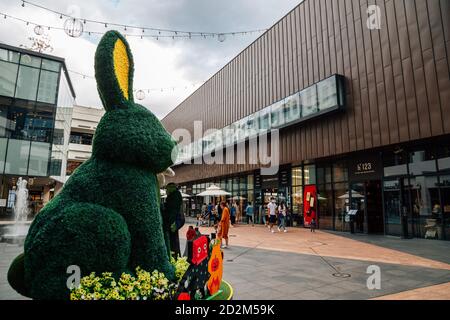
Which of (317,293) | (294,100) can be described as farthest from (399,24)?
(317,293)

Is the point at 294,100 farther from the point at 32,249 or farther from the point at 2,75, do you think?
the point at 2,75

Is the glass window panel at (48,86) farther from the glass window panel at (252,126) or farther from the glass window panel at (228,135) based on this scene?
the glass window panel at (252,126)

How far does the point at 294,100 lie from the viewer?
16625 mm

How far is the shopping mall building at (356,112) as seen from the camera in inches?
441

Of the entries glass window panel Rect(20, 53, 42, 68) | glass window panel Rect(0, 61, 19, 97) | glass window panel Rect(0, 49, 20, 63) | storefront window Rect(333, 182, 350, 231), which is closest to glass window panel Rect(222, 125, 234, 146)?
storefront window Rect(333, 182, 350, 231)

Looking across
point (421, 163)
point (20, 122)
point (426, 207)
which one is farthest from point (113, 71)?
point (20, 122)

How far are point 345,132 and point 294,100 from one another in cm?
388

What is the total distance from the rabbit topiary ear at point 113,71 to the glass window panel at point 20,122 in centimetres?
2319

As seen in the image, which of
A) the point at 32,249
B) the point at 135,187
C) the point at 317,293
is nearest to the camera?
the point at 32,249

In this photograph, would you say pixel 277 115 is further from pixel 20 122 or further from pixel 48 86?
pixel 20 122

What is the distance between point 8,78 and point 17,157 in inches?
245

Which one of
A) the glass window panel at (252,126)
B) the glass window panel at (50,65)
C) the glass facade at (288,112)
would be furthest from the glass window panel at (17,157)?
the glass window panel at (252,126)

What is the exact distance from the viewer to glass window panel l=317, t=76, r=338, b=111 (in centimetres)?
1402

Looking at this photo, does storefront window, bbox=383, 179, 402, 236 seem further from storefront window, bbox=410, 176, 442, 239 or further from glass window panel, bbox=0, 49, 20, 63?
glass window panel, bbox=0, 49, 20, 63
